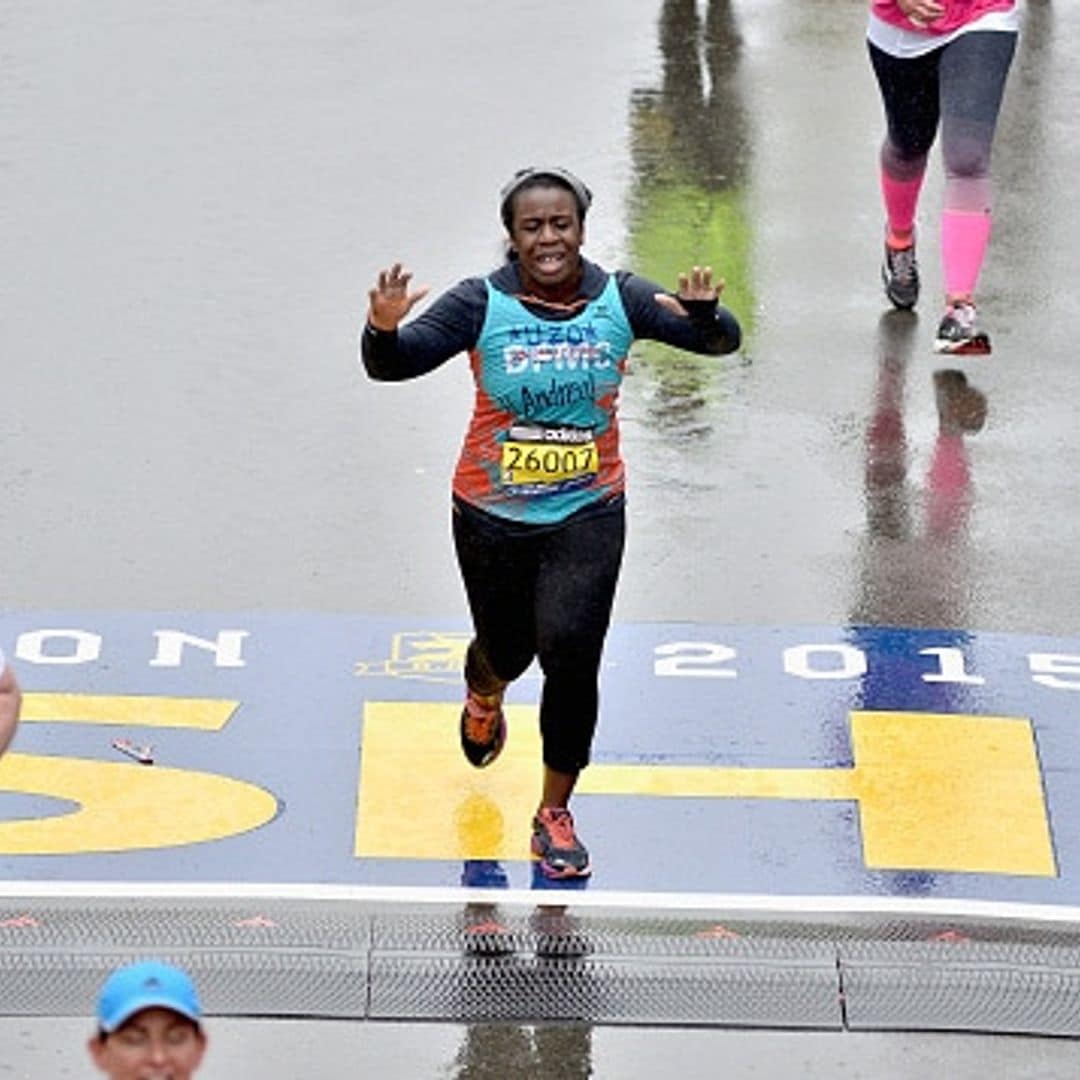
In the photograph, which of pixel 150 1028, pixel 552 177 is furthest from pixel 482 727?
pixel 150 1028

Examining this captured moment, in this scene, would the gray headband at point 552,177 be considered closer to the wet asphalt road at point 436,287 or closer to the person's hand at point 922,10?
the wet asphalt road at point 436,287

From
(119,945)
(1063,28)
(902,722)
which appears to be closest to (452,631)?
(902,722)

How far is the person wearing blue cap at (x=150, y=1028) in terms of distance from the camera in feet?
19.4

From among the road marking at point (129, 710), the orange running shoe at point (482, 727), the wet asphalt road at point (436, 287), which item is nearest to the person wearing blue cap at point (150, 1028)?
the orange running shoe at point (482, 727)

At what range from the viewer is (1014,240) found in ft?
48.6

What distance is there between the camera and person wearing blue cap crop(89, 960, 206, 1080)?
5906 millimetres

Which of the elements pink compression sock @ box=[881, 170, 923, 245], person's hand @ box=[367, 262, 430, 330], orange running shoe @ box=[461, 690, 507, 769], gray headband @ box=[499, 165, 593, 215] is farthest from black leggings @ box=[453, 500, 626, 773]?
pink compression sock @ box=[881, 170, 923, 245]

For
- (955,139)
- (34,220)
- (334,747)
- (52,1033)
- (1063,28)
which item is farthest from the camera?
(1063,28)

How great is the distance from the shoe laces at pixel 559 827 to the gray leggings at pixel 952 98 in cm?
443

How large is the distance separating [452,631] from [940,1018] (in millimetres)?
2860

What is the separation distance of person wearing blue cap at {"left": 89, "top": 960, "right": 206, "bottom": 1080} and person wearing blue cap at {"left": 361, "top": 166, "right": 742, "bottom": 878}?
11.2ft

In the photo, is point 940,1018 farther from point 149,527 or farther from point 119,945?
point 149,527

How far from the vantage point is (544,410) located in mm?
9406

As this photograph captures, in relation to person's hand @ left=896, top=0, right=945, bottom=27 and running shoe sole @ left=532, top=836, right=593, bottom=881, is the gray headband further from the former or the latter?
person's hand @ left=896, top=0, right=945, bottom=27
